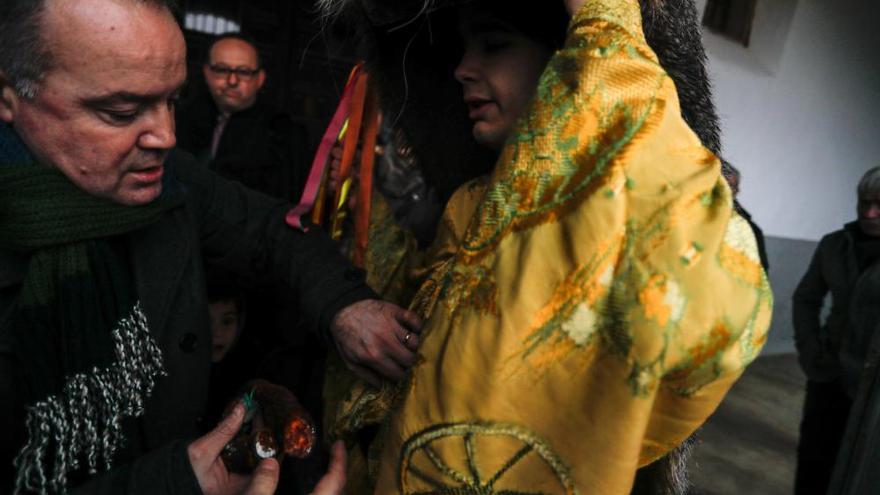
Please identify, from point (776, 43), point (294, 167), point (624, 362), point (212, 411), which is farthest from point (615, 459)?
point (776, 43)

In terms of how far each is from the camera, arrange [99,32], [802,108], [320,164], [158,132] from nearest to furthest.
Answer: [99,32] → [158,132] → [320,164] → [802,108]

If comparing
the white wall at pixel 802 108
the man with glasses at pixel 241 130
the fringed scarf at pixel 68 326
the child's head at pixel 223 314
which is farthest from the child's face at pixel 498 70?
the white wall at pixel 802 108

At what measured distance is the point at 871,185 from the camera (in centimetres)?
287

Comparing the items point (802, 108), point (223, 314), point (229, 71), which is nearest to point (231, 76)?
point (229, 71)

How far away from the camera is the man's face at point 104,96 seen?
3.00ft

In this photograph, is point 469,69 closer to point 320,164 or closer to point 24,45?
point 320,164

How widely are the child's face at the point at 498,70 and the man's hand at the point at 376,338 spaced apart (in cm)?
39

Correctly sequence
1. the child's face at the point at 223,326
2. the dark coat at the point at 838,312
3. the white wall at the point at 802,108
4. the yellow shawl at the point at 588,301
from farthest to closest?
the white wall at the point at 802,108 < the dark coat at the point at 838,312 < the child's face at the point at 223,326 < the yellow shawl at the point at 588,301

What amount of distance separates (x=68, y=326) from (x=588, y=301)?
919 millimetres

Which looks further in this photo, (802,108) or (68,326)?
(802,108)

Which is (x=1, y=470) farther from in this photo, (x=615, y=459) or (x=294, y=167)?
(x=294, y=167)

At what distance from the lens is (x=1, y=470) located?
1065mm

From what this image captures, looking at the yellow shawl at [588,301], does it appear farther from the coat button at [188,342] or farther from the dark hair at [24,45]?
the dark hair at [24,45]

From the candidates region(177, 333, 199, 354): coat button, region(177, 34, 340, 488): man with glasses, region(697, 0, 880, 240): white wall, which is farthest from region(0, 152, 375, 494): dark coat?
region(697, 0, 880, 240): white wall
